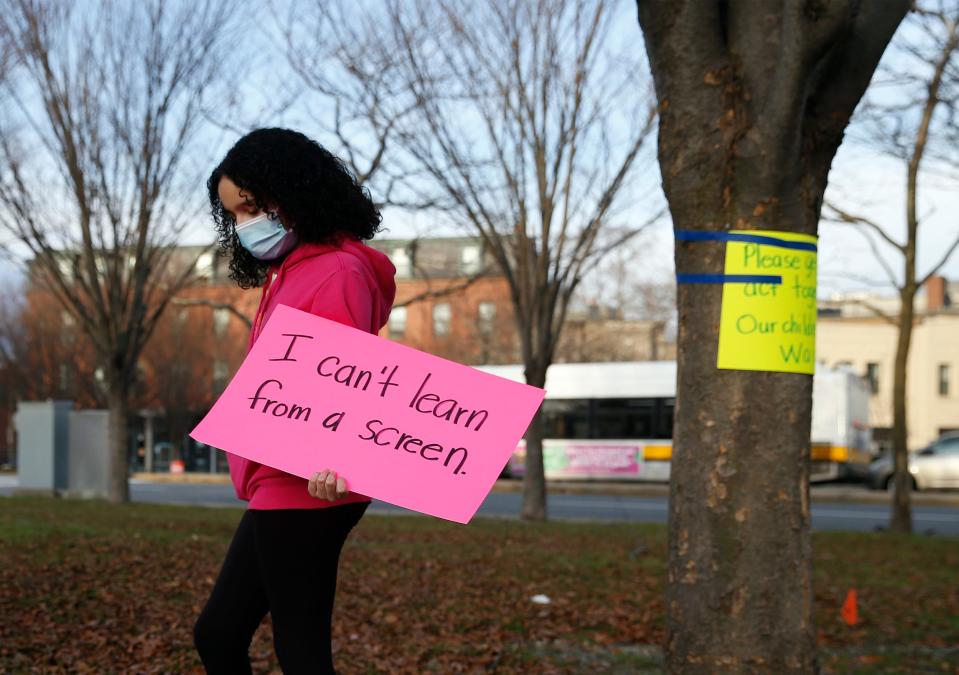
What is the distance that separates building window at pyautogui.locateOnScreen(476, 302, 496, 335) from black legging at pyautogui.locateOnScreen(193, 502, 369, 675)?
43.7 m

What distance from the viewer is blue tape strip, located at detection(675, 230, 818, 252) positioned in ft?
13.9

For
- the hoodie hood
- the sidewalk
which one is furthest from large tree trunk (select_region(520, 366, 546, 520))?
the hoodie hood

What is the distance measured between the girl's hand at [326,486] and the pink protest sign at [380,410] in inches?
3.5

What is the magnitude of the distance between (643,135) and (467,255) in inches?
1172

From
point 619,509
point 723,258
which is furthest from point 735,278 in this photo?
point 619,509

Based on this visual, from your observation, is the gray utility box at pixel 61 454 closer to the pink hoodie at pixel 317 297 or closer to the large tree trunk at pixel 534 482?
the large tree trunk at pixel 534 482

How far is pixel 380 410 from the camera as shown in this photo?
285cm

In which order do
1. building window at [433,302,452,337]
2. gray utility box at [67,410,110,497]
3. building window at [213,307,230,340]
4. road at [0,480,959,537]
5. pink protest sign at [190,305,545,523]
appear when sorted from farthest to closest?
building window at [433,302,452,337]
building window at [213,307,230,340]
gray utility box at [67,410,110,497]
road at [0,480,959,537]
pink protest sign at [190,305,545,523]

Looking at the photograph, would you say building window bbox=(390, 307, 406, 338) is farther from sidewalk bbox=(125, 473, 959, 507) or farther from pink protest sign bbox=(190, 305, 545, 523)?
pink protest sign bbox=(190, 305, 545, 523)

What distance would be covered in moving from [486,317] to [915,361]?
2485 centimetres

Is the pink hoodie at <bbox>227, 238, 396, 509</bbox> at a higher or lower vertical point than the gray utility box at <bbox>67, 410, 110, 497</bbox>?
higher

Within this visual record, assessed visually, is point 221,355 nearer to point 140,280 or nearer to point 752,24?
point 140,280

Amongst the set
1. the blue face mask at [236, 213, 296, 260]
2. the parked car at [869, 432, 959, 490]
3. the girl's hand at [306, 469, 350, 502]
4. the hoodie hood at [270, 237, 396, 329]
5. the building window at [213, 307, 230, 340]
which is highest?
the building window at [213, 307, 230, 340]

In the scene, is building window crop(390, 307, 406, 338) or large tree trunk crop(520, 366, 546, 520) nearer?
large tree trunk crop(520, 366, 546, 520)
